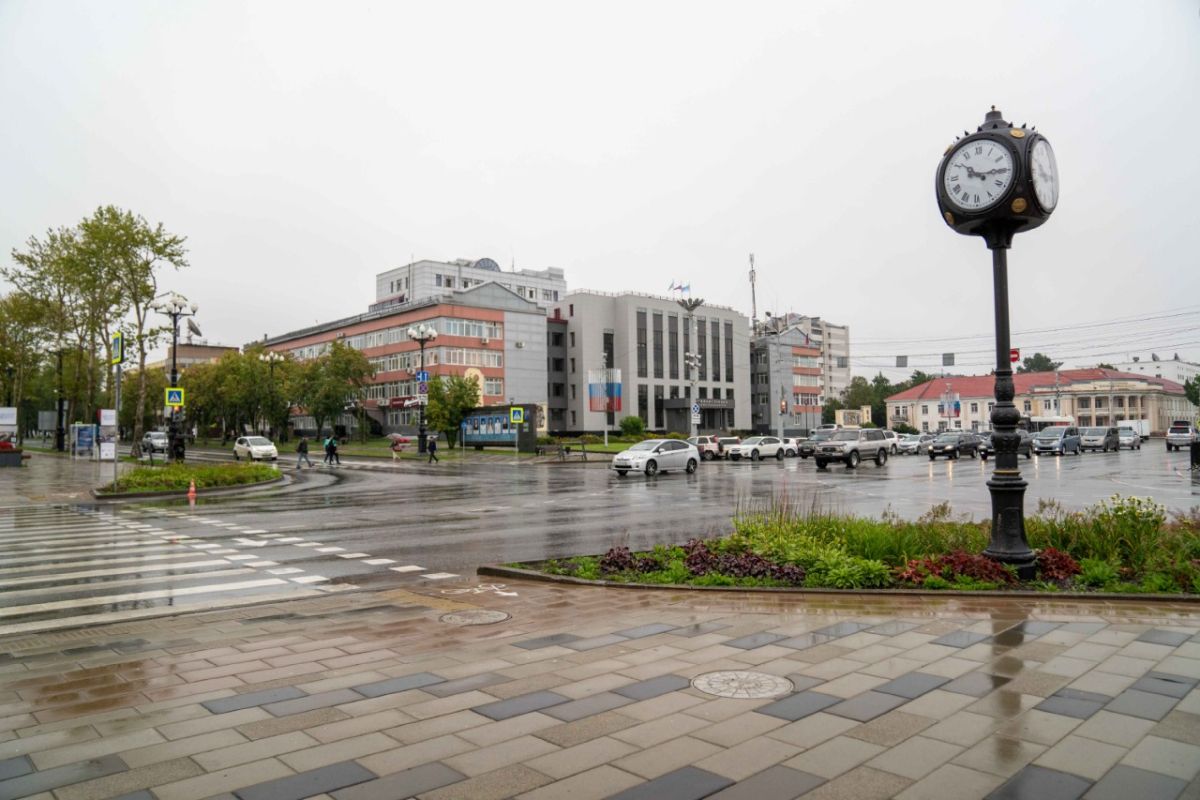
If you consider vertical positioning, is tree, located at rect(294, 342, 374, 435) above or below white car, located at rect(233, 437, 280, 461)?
above

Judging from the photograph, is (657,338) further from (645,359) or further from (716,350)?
(716,350)

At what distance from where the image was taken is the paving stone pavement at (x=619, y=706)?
12.3 ft

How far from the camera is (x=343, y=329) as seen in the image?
8888 centimetres

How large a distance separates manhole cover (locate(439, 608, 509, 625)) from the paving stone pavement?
0.90 ft

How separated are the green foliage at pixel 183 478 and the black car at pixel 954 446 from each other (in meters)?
37.1

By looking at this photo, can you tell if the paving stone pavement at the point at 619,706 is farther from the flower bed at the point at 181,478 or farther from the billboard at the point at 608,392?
the billboard at the point at 608,392

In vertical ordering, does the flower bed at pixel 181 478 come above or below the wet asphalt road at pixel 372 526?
above

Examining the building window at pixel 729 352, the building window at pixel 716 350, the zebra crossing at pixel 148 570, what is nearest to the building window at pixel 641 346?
the building window at pixel 716 350

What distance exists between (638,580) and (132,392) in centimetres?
9228

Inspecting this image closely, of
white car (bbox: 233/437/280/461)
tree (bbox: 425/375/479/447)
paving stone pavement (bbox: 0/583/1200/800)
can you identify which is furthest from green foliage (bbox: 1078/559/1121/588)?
tree (bbox: 425/375/479/447)

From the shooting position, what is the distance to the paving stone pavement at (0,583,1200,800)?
3.73 metres

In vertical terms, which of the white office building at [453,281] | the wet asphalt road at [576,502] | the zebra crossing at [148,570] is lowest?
the wet asphalt road at [576,502]

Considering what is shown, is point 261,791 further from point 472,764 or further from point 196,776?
point 472,764

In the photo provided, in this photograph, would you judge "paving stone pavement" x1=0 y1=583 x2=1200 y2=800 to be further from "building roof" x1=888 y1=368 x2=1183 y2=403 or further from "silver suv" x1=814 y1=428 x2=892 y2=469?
"building roof" x1=888 y1=368 x2=1183 y2=403
